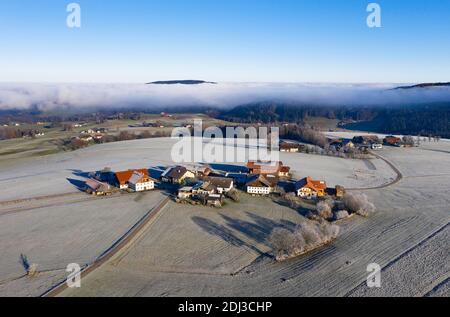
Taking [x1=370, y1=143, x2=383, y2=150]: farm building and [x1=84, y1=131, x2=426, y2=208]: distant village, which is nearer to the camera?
[x1=84, y1=131, x2=426, y2=208]: distant village

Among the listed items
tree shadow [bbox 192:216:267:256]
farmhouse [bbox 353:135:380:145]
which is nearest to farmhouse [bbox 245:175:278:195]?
tree shadow [bbox 192:216:267:256]

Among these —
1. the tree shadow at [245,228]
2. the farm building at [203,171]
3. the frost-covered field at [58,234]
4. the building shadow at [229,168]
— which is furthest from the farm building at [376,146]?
the frost-covered field at [58,234]

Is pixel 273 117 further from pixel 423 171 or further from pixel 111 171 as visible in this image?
pixel 111 171

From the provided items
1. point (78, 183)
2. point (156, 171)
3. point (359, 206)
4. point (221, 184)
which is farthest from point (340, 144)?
point (78, 183)

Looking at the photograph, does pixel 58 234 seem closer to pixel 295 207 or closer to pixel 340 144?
pixel 295 207

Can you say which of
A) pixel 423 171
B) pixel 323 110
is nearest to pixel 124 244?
pixel 423 171

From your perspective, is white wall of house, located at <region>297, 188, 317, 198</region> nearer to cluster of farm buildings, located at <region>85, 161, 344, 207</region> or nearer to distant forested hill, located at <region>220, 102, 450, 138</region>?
cluster of farm buildings, located at <region>85, 161, 344, 207</region>
